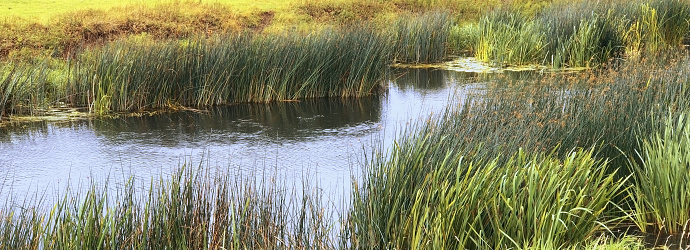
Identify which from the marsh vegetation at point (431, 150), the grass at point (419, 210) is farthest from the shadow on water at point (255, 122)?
the grass at point (419, 210)

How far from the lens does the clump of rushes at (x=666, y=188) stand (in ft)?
15.8

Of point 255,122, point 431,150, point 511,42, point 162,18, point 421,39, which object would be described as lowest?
point 255,122

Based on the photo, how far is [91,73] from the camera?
9.55 metres

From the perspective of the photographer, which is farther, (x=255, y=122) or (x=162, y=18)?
(x=162, y=18)

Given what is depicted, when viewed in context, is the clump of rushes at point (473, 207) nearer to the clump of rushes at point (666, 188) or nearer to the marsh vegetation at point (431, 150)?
the marsh vegetation at point (431, 150)

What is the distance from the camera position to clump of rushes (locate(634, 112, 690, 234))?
4.82 m

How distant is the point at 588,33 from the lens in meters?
12.2

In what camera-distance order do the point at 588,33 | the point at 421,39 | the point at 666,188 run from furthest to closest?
the point at 421,39 → the point at 588,33 → the point at 666,188

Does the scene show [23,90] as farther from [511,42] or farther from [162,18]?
[162,18]

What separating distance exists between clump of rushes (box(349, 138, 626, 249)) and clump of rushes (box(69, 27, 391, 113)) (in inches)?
218

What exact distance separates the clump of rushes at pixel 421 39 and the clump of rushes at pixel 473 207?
9299 millimetres

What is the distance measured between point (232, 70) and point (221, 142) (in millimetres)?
2212

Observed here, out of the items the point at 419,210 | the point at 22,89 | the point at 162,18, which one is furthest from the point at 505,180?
the point at 162,18

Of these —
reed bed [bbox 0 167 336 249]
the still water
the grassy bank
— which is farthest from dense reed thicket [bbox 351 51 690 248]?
the grassy bank
